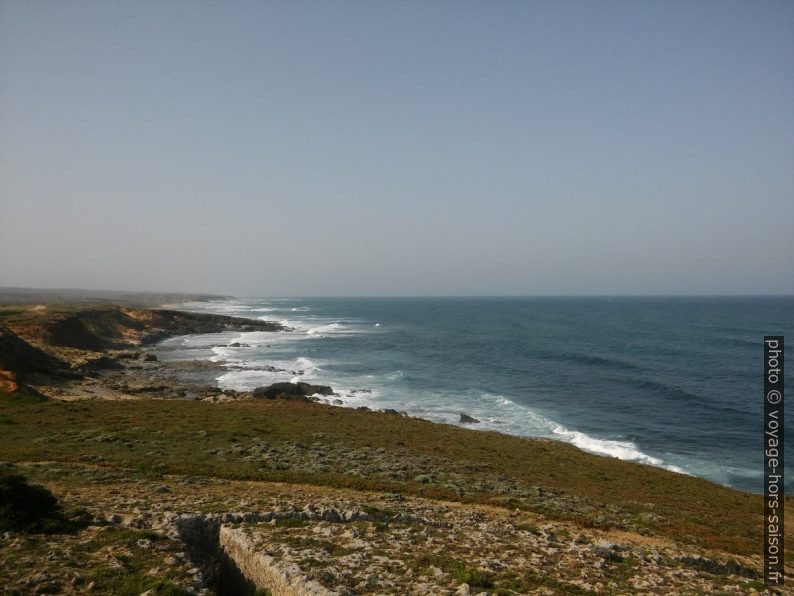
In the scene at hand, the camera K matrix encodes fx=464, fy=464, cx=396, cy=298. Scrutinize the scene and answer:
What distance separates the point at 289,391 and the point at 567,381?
41252 mm

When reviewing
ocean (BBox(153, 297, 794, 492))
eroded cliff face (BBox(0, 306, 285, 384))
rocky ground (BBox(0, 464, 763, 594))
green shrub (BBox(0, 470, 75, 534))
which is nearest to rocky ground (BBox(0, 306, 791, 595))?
rocky ground (BBox(0, 464, 763, 594))

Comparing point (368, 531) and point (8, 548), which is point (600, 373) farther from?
point (8, 548)

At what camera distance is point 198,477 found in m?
21.5

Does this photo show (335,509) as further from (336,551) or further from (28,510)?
(28,510)

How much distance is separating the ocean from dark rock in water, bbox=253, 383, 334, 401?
3.31 m

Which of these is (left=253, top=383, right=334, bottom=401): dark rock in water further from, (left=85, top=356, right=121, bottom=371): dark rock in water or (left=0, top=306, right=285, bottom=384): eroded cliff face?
(left=85, top=356, right=121, bottom=371): dark rock in water

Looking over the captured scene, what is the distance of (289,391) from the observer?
52844 millimetres

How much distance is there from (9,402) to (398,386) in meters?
43.1

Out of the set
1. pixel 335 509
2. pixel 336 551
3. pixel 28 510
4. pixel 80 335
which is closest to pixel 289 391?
pixel 335 509

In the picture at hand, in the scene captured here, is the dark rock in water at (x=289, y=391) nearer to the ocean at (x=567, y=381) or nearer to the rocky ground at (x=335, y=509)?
the ocean at (x=567, y=381)

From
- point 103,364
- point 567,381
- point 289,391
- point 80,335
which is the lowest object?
point 567,381

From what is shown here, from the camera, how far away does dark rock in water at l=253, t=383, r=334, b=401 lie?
5016cm

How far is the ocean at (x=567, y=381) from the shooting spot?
43750 millimetres

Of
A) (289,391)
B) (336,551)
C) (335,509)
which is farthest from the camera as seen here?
(289,391)
